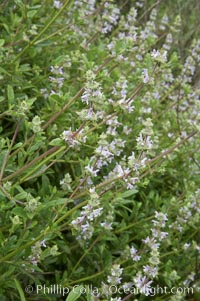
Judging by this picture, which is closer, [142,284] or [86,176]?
[86,176]

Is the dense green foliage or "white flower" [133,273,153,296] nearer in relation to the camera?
the dense green foliage

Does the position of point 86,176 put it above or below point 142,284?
above

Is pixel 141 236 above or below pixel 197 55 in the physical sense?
below

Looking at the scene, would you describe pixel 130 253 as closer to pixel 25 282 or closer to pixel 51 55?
pixel 25 282

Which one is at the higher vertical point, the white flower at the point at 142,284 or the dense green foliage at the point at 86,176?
the dense green foliage at the point at 86,176

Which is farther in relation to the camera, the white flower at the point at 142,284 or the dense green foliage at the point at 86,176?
the white flower at the point at 142,284

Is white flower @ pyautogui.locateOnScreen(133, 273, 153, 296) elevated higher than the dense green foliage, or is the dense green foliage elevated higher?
the dense green foliage

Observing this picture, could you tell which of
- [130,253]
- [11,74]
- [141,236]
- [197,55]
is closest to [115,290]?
[130,253]

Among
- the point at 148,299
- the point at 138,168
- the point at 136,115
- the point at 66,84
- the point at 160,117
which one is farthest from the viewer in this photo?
the point at 160,117
